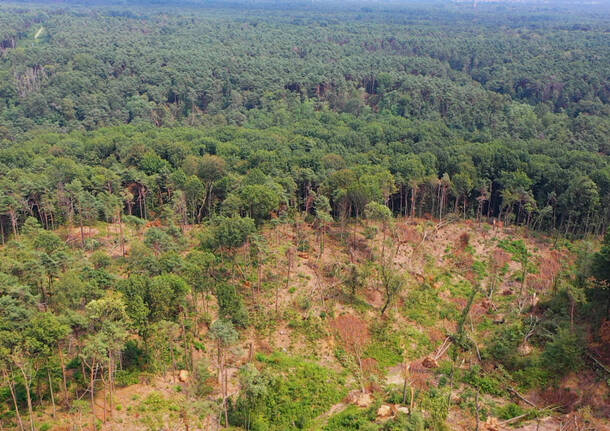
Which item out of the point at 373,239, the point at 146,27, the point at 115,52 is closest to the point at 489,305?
the point at 373,239

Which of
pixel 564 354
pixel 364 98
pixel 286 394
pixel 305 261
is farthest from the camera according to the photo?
pixel 364 98

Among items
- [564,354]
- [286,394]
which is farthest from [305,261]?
[564,354]

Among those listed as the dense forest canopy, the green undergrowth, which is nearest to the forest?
the green undergrowth

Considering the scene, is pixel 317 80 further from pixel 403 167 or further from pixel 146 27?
pixel 146 27

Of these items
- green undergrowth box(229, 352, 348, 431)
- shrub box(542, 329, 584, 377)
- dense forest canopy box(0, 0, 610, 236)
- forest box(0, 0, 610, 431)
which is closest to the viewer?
green undergrowth box(229, 352, 348, 431)

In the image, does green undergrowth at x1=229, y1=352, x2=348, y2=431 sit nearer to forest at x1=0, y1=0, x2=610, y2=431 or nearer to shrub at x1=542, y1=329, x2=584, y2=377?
forest at x1=0, y1=0, x2=610, y2=431

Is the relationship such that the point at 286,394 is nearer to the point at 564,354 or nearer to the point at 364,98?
the point at 564,354

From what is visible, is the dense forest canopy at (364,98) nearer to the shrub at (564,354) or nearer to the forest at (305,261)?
the forest at (305,261)

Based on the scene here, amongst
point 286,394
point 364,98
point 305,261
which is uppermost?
point 364,98
